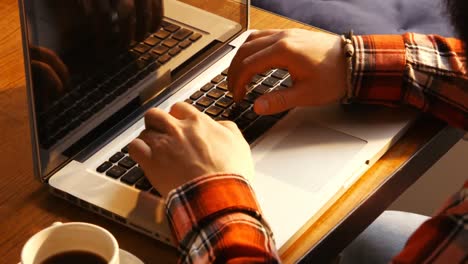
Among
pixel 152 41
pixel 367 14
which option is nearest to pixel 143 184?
pixel 152 41

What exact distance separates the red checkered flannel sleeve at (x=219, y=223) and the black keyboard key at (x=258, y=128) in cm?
15

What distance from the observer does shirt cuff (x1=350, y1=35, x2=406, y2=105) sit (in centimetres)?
107

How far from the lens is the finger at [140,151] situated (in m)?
0.94

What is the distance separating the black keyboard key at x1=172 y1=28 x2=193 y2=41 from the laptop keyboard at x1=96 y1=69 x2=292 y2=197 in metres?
0.08

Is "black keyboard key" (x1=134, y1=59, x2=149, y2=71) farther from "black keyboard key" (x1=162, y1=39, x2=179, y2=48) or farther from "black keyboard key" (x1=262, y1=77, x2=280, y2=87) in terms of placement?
"black keyboard key" (x1=262, y1=77, x2=280, y2=87)

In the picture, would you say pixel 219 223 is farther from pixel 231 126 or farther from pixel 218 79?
pixel 218 79

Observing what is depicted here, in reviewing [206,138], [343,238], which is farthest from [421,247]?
[206,138]

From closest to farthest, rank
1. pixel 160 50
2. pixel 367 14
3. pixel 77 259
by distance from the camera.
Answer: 1. pixel 77 259
2. pixel 160 50
3. pixel 367 14

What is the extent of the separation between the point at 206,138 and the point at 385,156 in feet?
0.73

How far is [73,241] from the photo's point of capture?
79cm

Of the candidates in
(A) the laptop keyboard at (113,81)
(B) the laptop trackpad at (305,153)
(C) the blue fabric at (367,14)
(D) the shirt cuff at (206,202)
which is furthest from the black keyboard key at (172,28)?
(C) the blue fabric at (367,14)

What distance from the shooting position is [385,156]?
1.01 m

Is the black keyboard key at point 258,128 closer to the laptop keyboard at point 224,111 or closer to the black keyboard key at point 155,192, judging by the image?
the laptop keyboard at point 224,111

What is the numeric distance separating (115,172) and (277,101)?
0.22 meters
